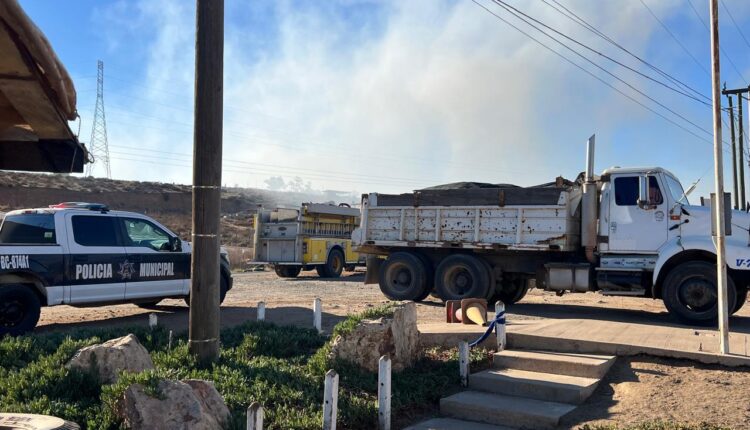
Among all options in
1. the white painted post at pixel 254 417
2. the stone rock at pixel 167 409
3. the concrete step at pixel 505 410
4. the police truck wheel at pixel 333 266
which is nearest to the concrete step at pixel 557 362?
the concrete step at pixel 505 410

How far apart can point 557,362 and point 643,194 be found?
6032 mm

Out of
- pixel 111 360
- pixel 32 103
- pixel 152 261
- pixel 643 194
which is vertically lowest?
pixel 111 360

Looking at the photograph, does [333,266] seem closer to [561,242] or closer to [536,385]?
[561,242]

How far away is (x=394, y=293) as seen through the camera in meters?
15.5

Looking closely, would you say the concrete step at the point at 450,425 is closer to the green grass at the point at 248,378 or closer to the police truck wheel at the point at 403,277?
the green grass at the point at 248,378

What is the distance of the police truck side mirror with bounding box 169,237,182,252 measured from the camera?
12.3 m

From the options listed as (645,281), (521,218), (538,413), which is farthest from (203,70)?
(645,281)

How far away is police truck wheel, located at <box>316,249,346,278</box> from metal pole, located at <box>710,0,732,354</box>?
19048mm

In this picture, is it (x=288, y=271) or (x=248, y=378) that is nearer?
(x=248, y=378)

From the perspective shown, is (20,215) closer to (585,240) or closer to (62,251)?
(62,251)

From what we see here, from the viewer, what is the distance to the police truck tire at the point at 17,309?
9648 millimetres

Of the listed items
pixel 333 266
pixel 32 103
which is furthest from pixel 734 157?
pixel 32 103

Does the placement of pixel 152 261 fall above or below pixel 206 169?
below

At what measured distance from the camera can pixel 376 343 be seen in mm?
7172
